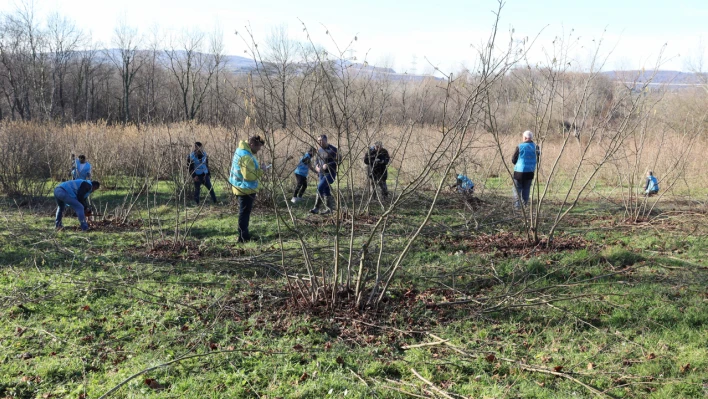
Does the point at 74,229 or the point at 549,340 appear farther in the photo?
the point at 74,229

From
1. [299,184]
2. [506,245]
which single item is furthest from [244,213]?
[506,245]

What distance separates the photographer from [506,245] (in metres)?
6.79

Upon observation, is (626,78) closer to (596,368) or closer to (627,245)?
(627,245)

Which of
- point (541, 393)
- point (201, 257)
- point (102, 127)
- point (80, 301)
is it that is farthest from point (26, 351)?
point (102, 127)

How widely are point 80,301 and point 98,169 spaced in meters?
11.5

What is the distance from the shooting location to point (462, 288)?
5383mm

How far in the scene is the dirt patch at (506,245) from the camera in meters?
6.50

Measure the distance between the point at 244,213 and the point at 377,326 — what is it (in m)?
3.77

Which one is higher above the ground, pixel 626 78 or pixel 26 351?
pixel 626 78

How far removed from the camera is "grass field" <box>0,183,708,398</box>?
356cm

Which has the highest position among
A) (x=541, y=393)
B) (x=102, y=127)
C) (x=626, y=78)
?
(x=626, y=78)

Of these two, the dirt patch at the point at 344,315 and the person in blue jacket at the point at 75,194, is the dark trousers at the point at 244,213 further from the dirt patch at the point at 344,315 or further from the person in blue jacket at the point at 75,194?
the person in blue jacket at the point at 75,194

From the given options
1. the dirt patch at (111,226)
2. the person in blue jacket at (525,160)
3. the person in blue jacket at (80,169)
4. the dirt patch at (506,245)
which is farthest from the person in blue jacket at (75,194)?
the person in blue jacket at (525,160)

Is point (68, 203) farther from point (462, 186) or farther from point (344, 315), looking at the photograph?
point (462, 186)
